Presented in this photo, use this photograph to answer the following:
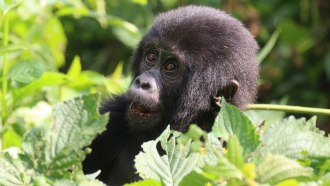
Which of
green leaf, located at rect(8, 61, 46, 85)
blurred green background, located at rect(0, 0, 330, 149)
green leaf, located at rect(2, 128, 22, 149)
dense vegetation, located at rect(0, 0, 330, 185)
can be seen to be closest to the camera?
dense vegetation, located at rect(0, 0, 330, 185)

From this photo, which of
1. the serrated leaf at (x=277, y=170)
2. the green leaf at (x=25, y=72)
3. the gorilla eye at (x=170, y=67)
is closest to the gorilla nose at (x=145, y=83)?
the gorilla eye at (x=170, y=67)

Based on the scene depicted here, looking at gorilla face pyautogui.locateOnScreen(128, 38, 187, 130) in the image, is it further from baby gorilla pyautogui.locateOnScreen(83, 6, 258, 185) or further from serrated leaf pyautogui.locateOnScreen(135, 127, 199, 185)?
serrated leaf pyautogui.locateOnScreen(135, 127, 199, 185)

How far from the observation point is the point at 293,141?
4.35ft

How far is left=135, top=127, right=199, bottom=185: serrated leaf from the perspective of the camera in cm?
138

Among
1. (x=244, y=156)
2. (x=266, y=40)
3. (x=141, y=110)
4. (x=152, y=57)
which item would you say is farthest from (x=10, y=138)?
(x=266, y=40)

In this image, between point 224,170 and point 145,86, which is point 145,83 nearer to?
point 145,86

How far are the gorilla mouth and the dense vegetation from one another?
18cm

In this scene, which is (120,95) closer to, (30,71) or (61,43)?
(30,71)

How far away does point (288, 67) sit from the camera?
6.45 meters

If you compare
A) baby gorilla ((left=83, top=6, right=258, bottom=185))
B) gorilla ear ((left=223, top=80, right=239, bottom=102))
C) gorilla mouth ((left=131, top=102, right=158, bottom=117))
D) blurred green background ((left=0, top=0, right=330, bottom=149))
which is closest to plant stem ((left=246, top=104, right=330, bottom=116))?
baby gorilla ((left=83, top=6, right=258, bottom=185))

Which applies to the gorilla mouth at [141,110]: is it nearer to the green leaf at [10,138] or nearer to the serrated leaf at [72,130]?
the green leaf at [10,138]

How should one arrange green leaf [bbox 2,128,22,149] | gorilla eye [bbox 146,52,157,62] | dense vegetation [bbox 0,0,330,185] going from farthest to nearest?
gorilla eye [bbox 146,52,157,62] → green leaf [bbox 2,128,22,149] → dense vegetation [bbox 0,0,330,185]

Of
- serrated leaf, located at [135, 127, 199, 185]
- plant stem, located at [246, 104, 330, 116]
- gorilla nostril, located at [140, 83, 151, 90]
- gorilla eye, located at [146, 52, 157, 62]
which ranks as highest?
plant stem, located at [246, 104, 330, 116]

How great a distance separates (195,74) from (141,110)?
260 millimetres
